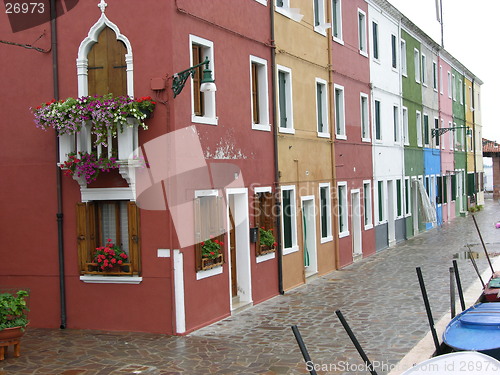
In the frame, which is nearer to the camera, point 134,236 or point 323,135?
point 134,236

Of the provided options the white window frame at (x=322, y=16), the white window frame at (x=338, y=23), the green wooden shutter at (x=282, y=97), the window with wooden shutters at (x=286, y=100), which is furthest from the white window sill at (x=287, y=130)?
the white window frame at (x=338, y=23)

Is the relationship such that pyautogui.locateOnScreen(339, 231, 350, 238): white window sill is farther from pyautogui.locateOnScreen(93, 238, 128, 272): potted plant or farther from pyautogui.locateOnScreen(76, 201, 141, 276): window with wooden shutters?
pyautogui.locateOnScreen(93, 238, 128, 272): potted plant

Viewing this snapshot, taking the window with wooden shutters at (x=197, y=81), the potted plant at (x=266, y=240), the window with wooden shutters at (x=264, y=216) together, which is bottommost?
the potted plant at (x=266, y=240)

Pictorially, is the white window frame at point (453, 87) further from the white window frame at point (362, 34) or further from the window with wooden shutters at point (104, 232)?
the window with wooden shutters at point (104, 232)

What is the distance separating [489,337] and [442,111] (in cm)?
2861

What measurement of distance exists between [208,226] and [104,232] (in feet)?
A: 6.05

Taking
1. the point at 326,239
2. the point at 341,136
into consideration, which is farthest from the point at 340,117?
the point at 326,239

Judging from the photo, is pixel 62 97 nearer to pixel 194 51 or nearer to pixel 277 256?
pixel 194 51

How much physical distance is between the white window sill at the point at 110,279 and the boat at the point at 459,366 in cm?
601

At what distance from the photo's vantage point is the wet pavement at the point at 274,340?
375 inches

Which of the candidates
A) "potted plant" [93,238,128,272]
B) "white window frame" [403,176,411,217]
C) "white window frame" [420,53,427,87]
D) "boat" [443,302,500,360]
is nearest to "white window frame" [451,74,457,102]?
"white window frame" [420,53,427,87]

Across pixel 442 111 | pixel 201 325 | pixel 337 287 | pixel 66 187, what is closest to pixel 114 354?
pixel 201 325

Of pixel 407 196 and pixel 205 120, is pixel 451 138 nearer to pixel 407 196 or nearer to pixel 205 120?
pixel 407 196

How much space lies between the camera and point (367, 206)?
22.5 meters
